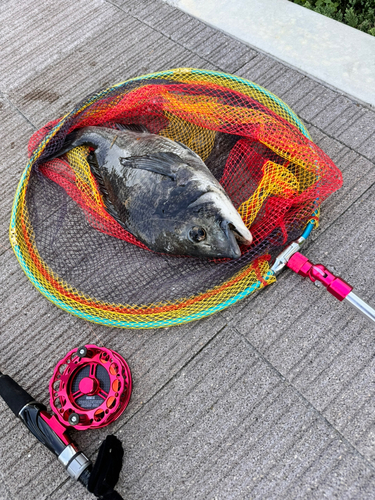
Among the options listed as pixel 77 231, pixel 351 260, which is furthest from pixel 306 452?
pixel 77 231

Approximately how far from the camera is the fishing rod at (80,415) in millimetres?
2280

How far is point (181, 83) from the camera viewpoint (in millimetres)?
3236

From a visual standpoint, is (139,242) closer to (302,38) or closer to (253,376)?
(253,376)

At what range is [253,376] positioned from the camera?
2.59m

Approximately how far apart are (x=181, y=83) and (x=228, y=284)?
191 centimetres

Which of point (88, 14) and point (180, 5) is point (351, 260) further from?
point (88, 14)

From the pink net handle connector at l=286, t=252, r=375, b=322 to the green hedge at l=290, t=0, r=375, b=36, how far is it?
3.20m

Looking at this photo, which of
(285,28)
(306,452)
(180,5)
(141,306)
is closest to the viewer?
(306,452)

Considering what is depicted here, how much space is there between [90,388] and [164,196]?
1453 mm

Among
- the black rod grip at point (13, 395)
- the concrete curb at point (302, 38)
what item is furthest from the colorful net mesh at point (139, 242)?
the concrete curb at point (302, 38)

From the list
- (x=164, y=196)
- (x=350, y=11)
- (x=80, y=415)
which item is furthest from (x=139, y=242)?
(x=350, y=11)

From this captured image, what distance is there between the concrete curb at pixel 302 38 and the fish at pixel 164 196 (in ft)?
5.71

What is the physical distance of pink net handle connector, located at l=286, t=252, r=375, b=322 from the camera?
7.36 feet

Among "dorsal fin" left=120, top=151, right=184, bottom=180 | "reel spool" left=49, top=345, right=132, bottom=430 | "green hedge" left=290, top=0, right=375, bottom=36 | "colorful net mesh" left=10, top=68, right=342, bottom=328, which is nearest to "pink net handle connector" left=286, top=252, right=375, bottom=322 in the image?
"colorful net mesh" left=10, top=68, right=342, bottom=328
